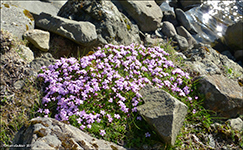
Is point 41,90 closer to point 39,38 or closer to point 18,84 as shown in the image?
point 18,84

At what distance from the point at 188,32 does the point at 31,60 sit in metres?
11.4

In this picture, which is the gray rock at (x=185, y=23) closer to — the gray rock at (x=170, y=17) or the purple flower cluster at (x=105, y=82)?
the gray rock at (x=170, y=17)

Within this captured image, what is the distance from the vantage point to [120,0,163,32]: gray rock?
930 centimetres

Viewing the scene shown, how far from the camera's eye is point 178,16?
14781mm

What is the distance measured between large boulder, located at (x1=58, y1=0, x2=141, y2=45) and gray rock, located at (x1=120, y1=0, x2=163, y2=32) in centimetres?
230

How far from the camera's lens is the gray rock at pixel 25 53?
5.28 metres

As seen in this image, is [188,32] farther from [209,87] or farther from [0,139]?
[0,139]

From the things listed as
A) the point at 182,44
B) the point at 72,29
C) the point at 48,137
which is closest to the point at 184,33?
the point at 182,44

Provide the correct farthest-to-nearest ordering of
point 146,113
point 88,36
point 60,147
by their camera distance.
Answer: point 88,36 < point 146,113 < point 60,147

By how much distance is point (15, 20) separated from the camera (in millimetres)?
6156

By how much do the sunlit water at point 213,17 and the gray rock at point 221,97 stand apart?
31.9 ft

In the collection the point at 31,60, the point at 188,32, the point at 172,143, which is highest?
the point at 31,60

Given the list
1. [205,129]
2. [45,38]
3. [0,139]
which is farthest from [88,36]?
[205,129]

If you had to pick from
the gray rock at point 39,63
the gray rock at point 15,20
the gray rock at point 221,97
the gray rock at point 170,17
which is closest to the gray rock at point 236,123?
the gray rock at point 221,97
